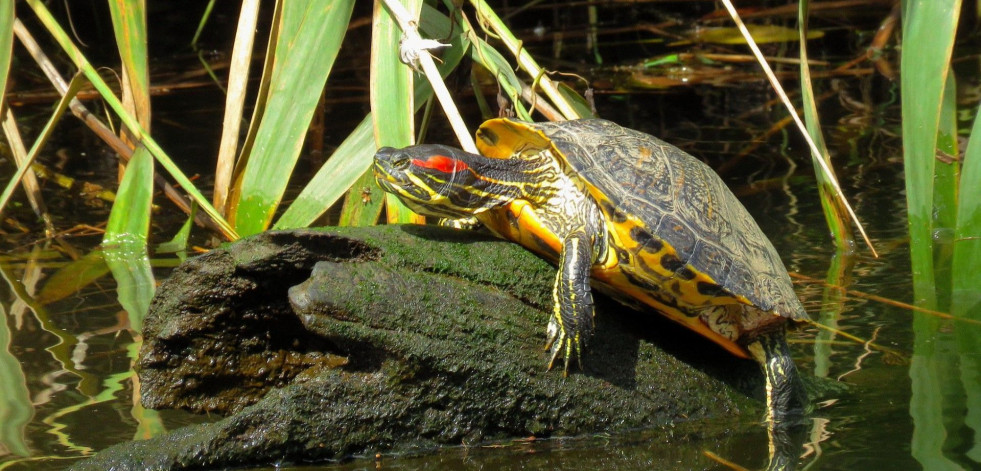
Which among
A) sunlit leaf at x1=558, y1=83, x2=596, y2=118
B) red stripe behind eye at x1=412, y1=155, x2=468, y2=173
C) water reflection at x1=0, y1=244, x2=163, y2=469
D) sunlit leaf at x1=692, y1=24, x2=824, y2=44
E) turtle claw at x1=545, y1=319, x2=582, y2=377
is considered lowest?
water reflection at x1=0, y1=244, x2=163, y2=469

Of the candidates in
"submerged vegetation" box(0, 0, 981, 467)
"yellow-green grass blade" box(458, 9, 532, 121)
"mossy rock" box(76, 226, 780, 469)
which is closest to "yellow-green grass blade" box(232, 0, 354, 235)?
"submerged vegetation" box(0, 0, 981, 467)

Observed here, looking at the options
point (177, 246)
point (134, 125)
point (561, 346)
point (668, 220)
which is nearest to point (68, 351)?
point (134, 125)

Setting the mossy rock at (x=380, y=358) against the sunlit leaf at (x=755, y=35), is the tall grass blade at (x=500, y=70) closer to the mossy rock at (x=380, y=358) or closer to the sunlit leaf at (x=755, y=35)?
the mossy rock at (x=380, y=358)

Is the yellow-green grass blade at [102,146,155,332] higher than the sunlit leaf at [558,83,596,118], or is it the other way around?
the sunlit leaf at [558,83,596,118]

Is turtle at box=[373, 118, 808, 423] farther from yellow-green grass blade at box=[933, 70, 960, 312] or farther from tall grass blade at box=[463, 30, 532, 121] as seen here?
yellow-green grass blade at box=[933, 70, 960, 312]

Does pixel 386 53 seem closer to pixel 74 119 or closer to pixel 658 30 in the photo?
pixel 74 119

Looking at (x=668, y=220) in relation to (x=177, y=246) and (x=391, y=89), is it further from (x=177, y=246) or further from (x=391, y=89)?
(x=177, y=246)

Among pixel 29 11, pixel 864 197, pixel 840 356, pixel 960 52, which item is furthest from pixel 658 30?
pixel 840 356
